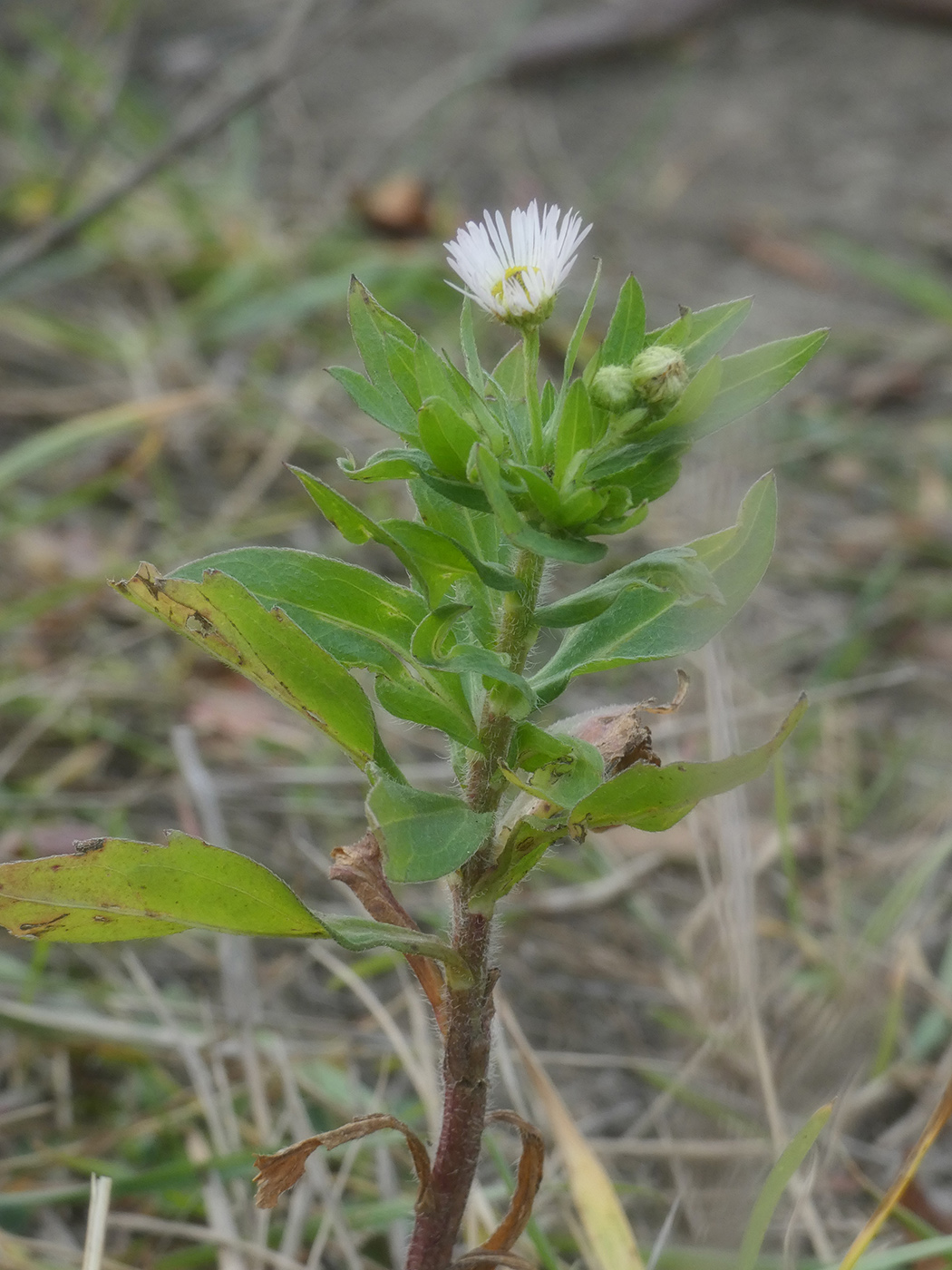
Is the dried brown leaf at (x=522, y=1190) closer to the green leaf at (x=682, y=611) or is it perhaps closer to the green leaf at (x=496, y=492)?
the green leaf at (x=682, y=611)

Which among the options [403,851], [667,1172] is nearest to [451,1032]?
[403,851]

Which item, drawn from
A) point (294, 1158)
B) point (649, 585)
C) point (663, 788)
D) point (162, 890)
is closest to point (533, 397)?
point (649, 585)

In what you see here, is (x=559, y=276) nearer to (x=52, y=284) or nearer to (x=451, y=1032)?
(x=451, y=1032)

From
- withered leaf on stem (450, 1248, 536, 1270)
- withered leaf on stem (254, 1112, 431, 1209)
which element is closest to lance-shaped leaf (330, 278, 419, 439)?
withered leaf on stem (254, 1112, 431, 1209)

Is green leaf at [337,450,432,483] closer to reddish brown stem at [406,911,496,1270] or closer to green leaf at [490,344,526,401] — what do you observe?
green leaf at [490,344,526,401]

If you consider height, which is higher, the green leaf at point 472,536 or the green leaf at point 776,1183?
the green leaf at point 472,536

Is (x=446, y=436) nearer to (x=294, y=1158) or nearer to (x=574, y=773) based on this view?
(x=574, y=773)

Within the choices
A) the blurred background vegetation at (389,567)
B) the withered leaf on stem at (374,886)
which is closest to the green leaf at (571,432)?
the withered leaf on stem at (374,886)
